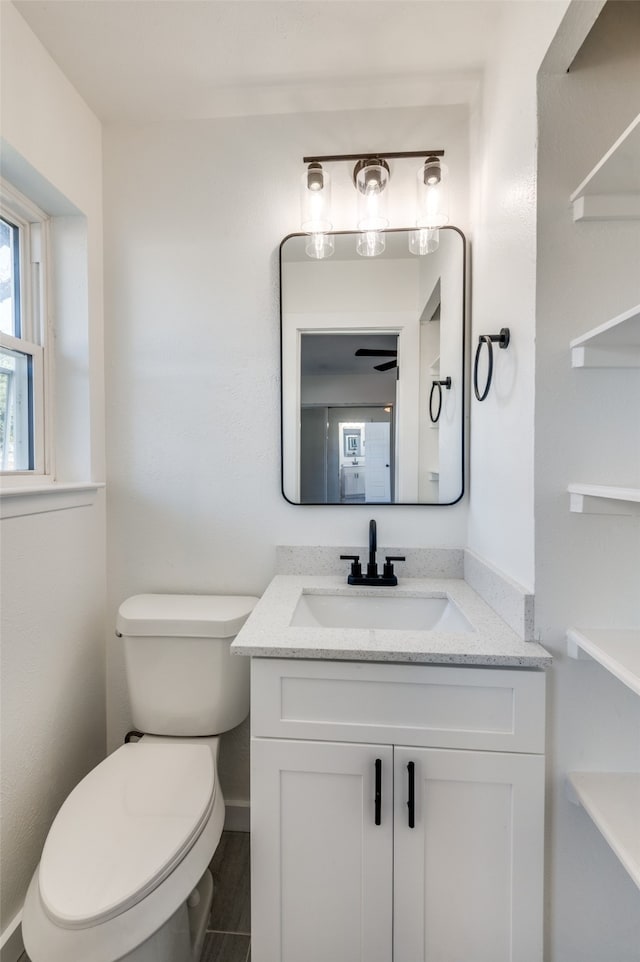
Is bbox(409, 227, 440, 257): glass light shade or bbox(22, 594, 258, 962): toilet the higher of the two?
bbox(409, 227, 440, 257): glass light shade

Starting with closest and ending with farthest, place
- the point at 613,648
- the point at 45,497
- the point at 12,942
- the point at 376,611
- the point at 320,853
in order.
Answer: the point at 613,648 → the point at 320,853 → the point at 12,942 → the point at 45,497 → the point at 376,611

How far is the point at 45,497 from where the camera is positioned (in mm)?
1246

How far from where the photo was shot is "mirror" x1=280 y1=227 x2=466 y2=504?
144 cm

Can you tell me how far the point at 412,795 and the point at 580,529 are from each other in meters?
0.69

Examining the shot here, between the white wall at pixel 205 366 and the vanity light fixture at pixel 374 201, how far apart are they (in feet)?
0.29

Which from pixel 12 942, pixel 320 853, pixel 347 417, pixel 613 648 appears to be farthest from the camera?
pixel 347 417

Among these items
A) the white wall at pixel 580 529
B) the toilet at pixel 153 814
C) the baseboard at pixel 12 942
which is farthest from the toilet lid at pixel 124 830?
the white wall at pixel 580 529

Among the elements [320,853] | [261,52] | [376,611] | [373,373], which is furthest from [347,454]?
[261,52]

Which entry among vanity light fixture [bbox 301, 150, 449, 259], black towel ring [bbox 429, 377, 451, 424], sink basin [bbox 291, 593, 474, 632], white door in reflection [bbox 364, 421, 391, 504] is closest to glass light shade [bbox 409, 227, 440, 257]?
vanity light fixture [bbox 301, 150, 449, 259]

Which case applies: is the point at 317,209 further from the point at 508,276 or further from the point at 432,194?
the point at 508,276

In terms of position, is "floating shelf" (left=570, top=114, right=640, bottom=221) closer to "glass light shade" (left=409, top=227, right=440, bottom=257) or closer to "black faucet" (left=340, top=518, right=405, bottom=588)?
"glass light shade" (left=409, top=227, right=440, bottom=257)

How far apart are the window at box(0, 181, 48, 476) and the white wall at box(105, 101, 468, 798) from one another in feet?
0.69

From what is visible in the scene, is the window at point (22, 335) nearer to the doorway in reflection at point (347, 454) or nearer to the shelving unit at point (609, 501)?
the doorway in reflection at point (347, 454)

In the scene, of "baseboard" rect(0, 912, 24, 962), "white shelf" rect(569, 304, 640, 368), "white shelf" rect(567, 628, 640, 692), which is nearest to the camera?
"white shelf" rect(567, 628, 640, 692)
